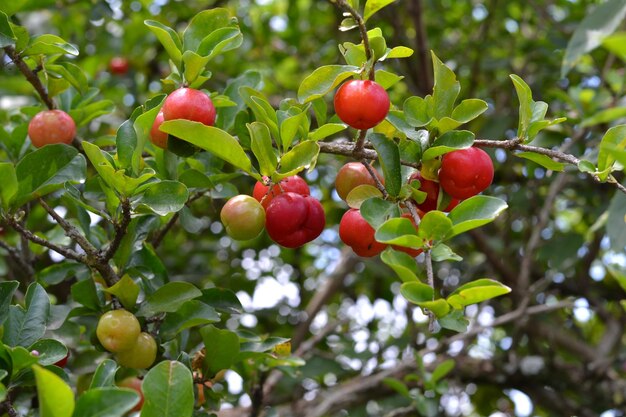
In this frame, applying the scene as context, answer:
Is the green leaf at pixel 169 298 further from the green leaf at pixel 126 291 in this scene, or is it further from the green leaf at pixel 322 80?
the green leaf at pixel 322 80

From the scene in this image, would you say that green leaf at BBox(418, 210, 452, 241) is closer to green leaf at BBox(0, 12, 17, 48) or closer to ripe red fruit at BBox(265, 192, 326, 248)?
ripe red fruit at BBox(265, 192, 326, 248)

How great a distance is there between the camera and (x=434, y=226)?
1124 millimetres

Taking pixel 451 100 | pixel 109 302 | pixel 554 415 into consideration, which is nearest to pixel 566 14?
pixel 554 415

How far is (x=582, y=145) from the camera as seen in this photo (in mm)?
2682

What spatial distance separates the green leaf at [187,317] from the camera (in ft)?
4.50

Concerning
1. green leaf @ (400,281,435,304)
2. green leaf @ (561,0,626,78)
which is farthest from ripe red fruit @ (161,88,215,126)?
green leaf @ (561,0,626,78)

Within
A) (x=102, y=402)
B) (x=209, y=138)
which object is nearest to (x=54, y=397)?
(x=102, y=402)

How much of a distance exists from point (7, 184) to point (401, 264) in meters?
0.66

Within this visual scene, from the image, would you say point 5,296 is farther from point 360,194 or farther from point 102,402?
point 360,194

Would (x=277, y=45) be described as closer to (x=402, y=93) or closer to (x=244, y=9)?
(x=244, y=9)

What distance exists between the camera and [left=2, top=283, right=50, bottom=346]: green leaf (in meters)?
1.23

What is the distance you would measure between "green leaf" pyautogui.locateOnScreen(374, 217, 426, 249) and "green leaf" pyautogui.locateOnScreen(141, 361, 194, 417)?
1.07 ft

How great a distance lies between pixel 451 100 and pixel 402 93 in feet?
7.17

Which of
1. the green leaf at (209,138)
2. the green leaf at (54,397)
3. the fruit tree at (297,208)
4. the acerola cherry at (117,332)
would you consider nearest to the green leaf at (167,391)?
the fruit tree at (297,208)
